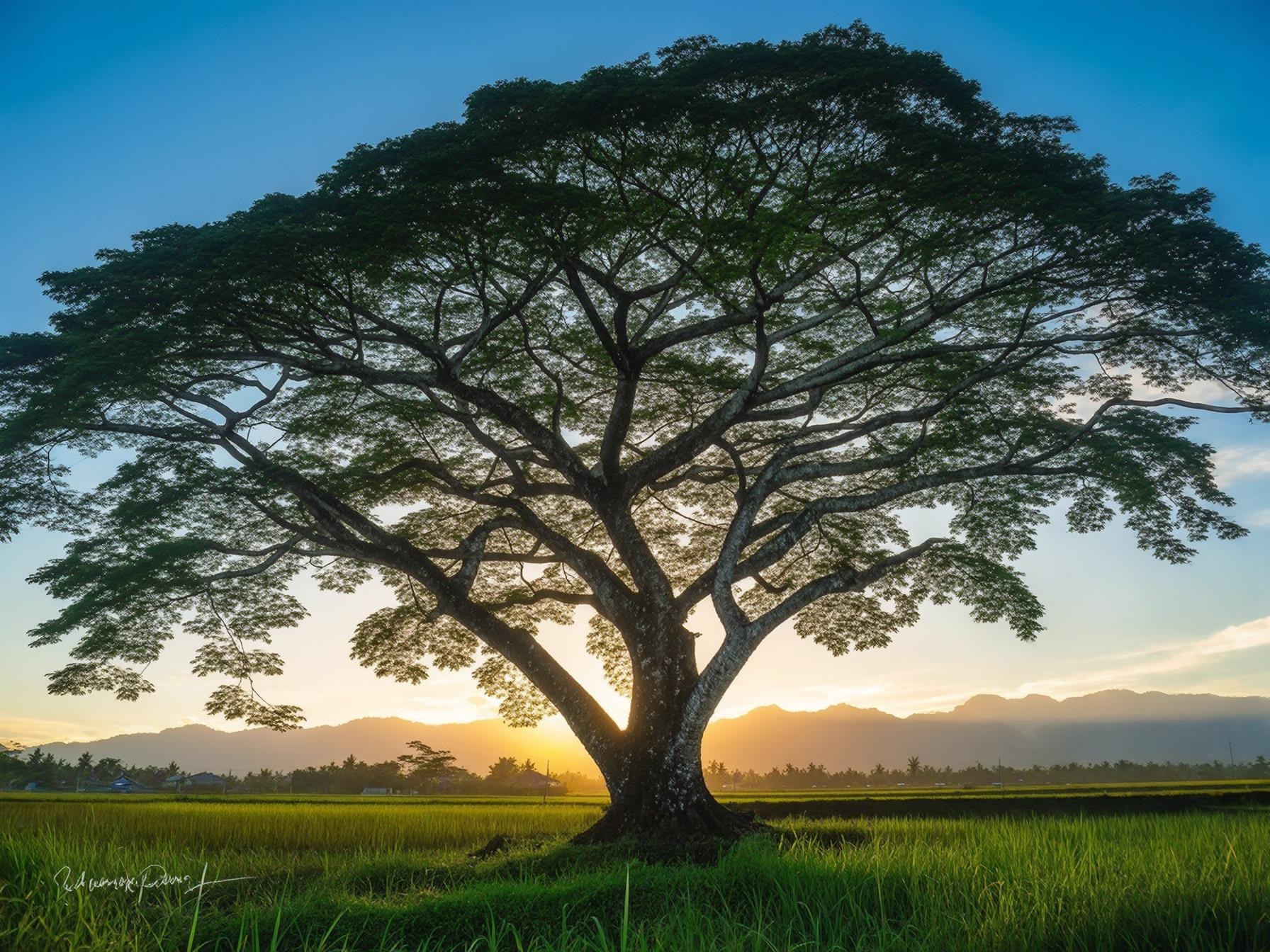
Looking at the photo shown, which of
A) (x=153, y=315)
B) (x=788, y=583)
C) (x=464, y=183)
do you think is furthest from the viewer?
(x=788, y=583)

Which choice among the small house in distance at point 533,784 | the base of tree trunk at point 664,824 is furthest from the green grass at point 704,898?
the small house in distance at point 533,784

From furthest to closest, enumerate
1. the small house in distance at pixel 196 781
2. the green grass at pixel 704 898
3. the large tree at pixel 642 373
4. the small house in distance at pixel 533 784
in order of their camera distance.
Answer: the small house in distance at pixel 196 781
the small house in distance at pixel 533 784
the large tree at pixel 642 373
the green grass at pixel 704 898

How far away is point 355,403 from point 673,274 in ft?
20.9

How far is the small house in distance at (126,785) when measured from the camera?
4938 cm

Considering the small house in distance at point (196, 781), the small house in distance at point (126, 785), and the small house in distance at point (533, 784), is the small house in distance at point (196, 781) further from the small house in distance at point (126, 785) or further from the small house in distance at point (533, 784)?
the small house in distance at point (533, 784)

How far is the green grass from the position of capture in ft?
15.4

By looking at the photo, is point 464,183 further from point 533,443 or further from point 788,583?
point 788,583

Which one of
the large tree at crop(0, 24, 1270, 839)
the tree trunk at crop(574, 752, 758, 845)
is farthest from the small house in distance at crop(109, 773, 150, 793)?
the tree trunk at crop(574, 752, 758, 845)

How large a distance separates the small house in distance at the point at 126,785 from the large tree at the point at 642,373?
139 ft

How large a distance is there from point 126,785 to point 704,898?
5674cm

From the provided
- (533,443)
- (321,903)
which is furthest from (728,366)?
(321,903)

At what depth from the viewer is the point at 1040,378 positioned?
577 inches

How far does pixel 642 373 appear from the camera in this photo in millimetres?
15867

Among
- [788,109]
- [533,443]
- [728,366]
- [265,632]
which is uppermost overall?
[788,109]
